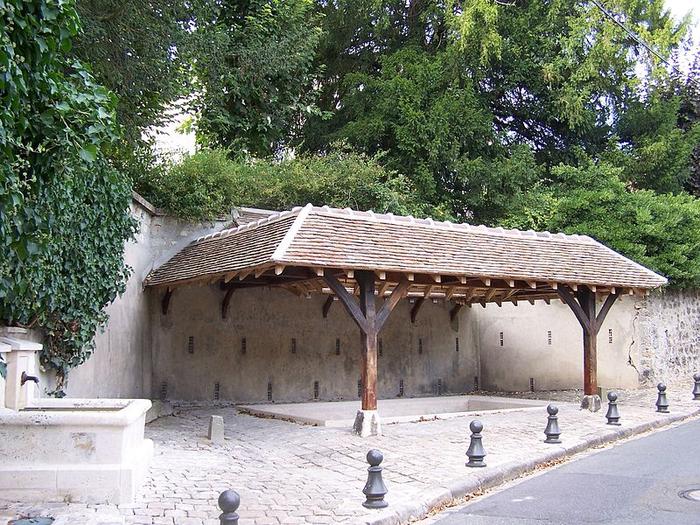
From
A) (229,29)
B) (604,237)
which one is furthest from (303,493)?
(604,237)

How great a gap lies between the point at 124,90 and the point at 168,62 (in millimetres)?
937

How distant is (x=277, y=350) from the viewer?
15.5 metres

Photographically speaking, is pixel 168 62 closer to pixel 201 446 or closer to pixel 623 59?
pixel 201 446

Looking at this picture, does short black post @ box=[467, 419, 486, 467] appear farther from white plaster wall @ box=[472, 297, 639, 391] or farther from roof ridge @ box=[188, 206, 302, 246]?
white plaster wall @ box=[472, 297, 639, 391]

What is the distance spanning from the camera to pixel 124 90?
12.2 metres

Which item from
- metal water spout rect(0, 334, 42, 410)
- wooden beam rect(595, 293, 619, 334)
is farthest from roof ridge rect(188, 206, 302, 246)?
wooden beam rect(595, 293, 619, 334)

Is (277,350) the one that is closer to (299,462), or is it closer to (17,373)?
(299,462)

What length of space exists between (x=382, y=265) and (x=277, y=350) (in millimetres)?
5722

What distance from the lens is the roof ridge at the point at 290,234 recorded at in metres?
9.58

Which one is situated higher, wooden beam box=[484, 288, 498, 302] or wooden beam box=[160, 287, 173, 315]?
wooden beam box=[484, 288, 498, 302]

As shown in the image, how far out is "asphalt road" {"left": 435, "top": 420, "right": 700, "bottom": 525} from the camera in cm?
604

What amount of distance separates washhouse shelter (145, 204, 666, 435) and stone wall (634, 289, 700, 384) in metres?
3.48

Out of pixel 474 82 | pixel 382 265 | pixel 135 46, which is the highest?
pixel 474 82

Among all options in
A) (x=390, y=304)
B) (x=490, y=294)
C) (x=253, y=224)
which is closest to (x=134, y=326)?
(x=253, y=224)
